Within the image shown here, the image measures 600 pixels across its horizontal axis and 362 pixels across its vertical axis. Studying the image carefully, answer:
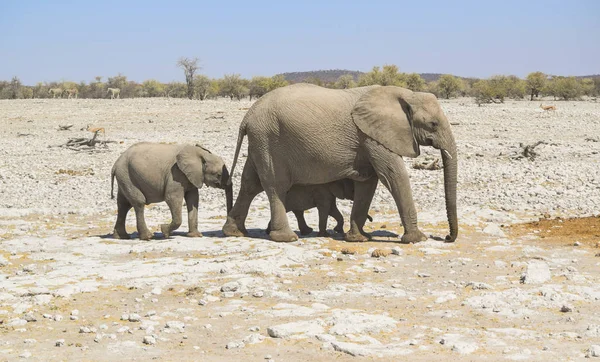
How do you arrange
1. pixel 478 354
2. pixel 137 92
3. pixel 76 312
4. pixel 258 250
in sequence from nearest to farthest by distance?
pixel 478 354 → pixel 76 312 → pixel 258 250 → pixel 137 92

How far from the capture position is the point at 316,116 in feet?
37.9

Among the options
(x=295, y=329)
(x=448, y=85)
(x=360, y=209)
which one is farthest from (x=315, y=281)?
(x=448, y=85)

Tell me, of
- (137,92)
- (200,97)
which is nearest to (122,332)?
(200,97)

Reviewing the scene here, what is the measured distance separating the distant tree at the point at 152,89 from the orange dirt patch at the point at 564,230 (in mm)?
51146

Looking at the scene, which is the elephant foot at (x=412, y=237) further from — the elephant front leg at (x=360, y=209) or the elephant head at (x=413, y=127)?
the elephant front leg at (x=360, y=209)

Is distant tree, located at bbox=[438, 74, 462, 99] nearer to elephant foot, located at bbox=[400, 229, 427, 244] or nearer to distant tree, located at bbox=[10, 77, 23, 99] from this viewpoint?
distant tree, located at bbox=[10, 77, 23, 99]

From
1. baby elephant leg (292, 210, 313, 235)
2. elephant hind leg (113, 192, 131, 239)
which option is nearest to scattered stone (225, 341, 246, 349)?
baby elephant leg (292, 210, 313, 235)

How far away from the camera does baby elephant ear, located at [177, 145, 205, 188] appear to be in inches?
475

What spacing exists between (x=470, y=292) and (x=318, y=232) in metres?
4.57

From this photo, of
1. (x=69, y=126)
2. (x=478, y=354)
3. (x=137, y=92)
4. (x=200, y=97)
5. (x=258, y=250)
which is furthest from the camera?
(x=137, y=92)

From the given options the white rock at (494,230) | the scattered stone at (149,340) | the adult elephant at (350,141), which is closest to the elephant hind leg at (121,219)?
the adult elephant at (350,141)

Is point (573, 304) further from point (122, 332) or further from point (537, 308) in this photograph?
point (122, 332)

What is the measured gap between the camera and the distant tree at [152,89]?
62.2 m

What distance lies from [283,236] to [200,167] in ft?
5.44
